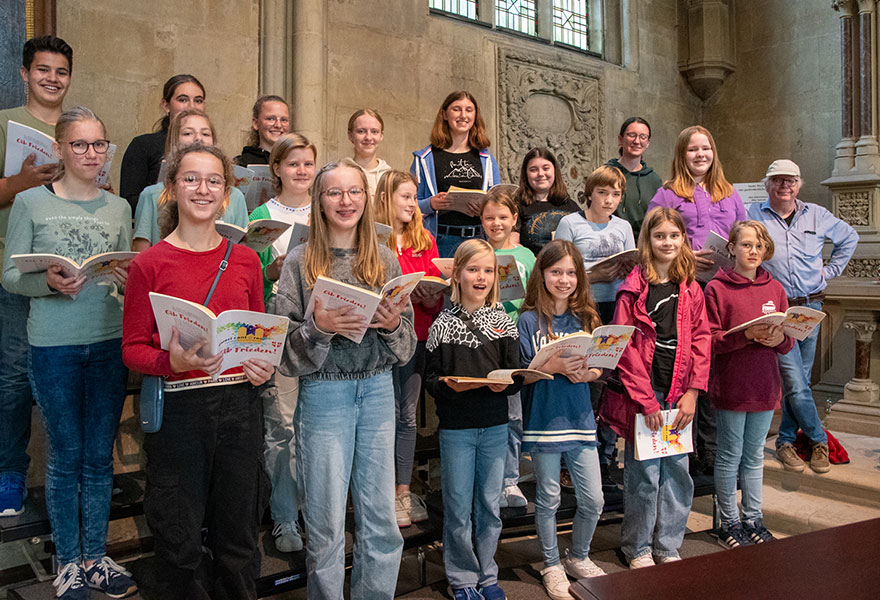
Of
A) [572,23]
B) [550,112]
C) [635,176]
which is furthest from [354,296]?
[572,23]

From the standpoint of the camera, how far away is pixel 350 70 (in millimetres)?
6363

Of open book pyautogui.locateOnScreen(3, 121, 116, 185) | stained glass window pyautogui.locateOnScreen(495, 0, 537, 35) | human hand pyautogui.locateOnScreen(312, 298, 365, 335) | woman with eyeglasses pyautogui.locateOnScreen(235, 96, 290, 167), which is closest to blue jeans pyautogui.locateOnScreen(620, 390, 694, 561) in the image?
human hand pyautogui.locateOnScreen(312, 298, 365, 335)

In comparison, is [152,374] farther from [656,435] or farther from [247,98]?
[247,98]

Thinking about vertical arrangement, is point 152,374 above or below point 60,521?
above

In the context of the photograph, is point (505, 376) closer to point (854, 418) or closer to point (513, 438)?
point (513, 438)

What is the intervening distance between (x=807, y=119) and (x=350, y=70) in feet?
17.0

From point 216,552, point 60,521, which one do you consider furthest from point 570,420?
point 60,521

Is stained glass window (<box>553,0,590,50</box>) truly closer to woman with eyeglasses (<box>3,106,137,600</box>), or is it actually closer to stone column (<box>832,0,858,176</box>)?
stone column (<box>832,0,858,176</box>)

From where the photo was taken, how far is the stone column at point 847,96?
725 cm

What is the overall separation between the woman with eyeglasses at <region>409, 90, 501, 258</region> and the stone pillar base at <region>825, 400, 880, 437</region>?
3720mm

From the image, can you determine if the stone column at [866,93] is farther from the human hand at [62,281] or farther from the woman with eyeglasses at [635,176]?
the human hand at [62,281]

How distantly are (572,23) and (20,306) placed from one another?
716 centimetres

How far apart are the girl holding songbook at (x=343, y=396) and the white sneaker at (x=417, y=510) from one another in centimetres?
63

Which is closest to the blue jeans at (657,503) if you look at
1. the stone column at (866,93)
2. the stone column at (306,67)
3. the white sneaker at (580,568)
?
the white sneaker at (580,568)
